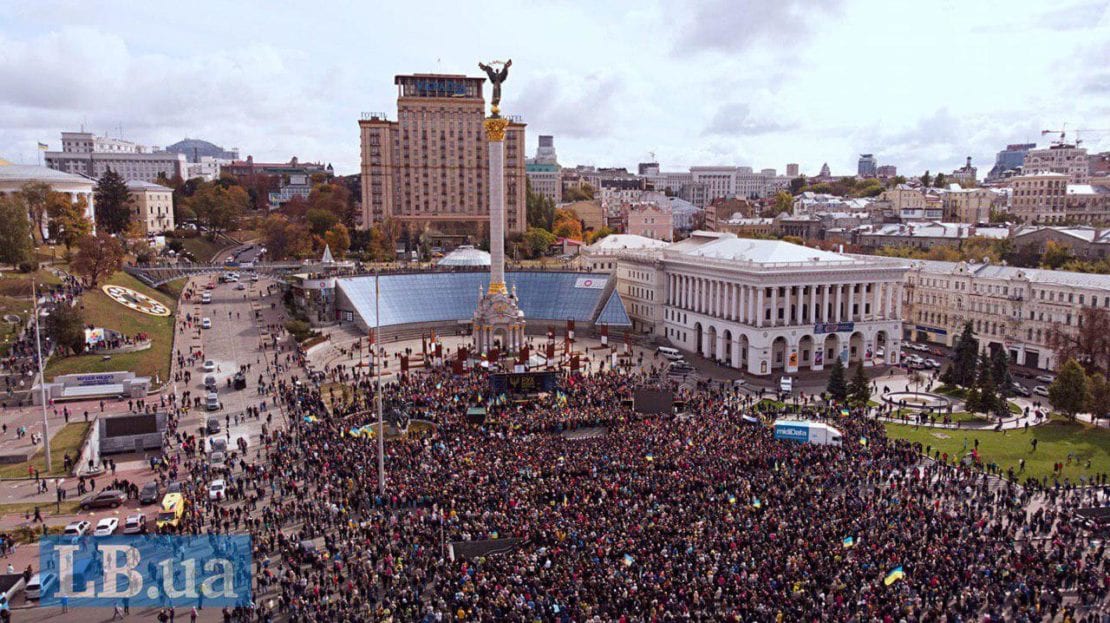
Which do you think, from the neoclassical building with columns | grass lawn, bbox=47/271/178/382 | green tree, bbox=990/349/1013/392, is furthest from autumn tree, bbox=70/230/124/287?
green tree, bbox=990/349/1013/392

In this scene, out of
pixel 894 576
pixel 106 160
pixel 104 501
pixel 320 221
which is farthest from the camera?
pixel 106 160

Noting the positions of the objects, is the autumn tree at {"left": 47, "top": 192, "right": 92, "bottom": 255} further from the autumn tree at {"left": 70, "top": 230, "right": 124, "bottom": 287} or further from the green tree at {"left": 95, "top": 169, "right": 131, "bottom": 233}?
the green tree at {"left": 95, "top": 169, "right": 131, "bottom": 233}

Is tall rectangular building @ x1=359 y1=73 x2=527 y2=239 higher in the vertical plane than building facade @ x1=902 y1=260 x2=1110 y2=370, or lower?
higher

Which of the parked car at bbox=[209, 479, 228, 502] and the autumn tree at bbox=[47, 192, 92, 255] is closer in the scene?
the parked car at bbox=[209, 479, 228, 502]

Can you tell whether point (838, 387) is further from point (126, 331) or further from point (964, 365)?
point (126, 331)

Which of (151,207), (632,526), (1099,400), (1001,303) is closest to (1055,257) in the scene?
(1001,303)

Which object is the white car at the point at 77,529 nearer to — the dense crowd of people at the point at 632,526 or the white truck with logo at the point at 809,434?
the dense crowd of people at the point at 632,526

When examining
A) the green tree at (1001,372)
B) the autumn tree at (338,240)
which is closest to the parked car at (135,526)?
the green tree at (1001,372)

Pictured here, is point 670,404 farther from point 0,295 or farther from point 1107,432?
point 0,295
